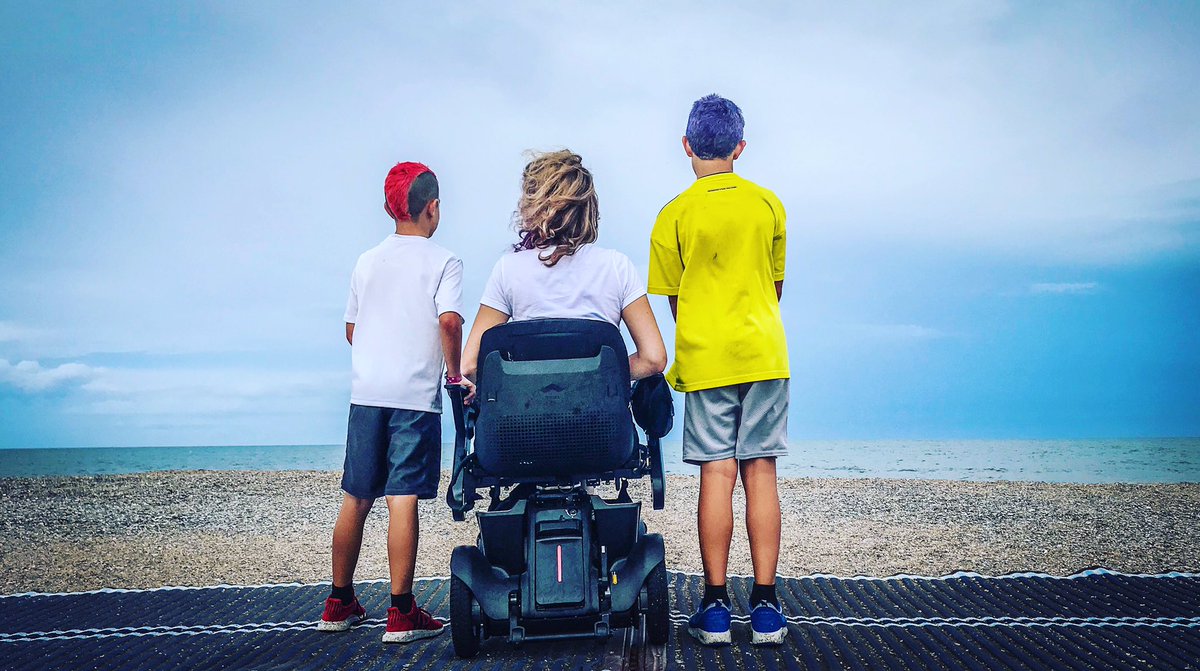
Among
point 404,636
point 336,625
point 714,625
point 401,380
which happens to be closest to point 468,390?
point 401,380

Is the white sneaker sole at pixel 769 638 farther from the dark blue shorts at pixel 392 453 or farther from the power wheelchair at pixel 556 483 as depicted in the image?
the dark blue shorts at pixel 392 453

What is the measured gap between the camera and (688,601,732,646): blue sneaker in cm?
288

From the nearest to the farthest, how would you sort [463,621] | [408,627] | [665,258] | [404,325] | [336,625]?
[463,621]
[665,258]
[408,627]
[404,325]
[336,625]

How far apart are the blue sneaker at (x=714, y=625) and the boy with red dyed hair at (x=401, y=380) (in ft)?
3.35

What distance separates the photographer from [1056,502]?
329 inches

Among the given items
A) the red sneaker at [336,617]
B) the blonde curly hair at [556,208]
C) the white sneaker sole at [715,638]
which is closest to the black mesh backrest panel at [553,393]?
the blonde curly hair at [556,208]

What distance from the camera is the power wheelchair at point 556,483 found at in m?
2.61

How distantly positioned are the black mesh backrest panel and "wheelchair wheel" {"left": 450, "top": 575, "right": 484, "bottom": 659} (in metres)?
0.43

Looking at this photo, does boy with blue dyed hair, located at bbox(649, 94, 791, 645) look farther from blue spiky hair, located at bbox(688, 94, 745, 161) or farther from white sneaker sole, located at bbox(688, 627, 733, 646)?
blue spiky hair, located at bbox(688, 94, 745, 161)

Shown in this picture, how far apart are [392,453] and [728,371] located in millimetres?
1276

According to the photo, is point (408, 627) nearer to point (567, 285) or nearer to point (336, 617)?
point (336, 617)

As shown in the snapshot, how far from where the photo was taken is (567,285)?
2883 millimetres

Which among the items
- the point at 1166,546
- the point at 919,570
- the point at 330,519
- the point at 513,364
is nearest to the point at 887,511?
the point at 1166,546

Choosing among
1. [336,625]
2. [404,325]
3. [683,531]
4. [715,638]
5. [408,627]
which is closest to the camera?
[715,638]
